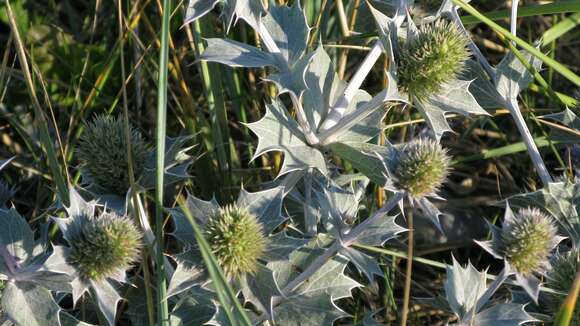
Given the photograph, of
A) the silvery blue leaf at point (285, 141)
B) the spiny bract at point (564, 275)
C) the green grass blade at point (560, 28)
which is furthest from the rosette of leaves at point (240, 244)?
the green grass blade at point (560, 28)

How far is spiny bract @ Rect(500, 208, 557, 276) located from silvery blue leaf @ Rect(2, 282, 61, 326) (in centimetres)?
112

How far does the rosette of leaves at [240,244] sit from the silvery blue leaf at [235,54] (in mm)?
350

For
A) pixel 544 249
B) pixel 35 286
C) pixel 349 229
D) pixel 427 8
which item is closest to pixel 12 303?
pixel 35 286

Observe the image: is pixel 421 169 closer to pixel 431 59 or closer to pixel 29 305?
pixel 431 59

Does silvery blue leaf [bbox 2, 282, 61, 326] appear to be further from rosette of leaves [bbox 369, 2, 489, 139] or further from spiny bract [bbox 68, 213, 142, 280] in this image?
rosette of leaves [bbox 369, 2, 489, 139]

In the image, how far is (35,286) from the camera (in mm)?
1708

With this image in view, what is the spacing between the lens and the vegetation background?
2.26 metres

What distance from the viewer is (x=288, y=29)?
6.35 feet

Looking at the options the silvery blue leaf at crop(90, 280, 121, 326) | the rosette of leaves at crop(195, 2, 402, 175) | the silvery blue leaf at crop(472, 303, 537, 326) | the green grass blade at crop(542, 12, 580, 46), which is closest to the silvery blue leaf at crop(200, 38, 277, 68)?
the rosette of leaves at crop(195, 2, 402, 175)

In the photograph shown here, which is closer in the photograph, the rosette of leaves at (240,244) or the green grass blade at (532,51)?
the rosette of leaves at (240,244)

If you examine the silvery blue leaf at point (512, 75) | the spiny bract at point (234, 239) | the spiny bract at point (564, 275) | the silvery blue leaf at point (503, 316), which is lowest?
the silvery blue leaf at point (503, 316)

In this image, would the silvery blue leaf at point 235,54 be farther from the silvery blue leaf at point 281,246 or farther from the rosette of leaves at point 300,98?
the silvery blue leaf at point 281,246

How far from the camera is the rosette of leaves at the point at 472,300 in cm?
175

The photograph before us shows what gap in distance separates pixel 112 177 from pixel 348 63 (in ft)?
4.37
